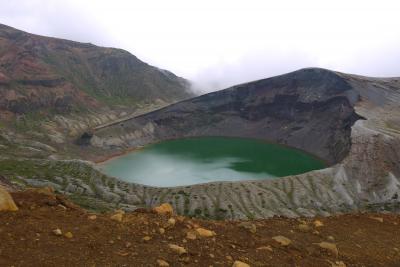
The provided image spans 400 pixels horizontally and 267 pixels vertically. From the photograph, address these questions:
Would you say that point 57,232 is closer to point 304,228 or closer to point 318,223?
point 304,228

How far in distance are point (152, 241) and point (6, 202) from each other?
649cm

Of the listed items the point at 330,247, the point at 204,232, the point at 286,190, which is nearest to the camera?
the point at 204,232

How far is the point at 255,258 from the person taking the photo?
14938mm

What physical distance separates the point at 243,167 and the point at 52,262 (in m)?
141

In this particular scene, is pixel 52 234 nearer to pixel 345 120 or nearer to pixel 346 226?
pixel 346 226

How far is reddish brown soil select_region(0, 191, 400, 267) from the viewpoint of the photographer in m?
13.8

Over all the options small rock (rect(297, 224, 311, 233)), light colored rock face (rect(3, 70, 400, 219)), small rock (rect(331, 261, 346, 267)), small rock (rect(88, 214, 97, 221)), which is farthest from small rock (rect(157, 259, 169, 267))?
light colored rock face (rect(3, 70, 400, 219))

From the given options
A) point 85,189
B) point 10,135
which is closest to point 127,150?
point 10,135

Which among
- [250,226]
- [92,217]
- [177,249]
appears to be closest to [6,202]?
[92,217]

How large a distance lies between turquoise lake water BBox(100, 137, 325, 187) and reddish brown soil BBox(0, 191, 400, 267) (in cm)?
11383

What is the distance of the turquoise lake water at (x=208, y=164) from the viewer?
140 m

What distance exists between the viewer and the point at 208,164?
524ft

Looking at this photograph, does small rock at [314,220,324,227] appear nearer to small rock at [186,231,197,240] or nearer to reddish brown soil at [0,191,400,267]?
reddish brown soil at [0,191,400,267]

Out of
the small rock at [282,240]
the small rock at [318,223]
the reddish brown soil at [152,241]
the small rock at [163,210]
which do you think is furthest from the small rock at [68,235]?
the small rock at [318,223]
